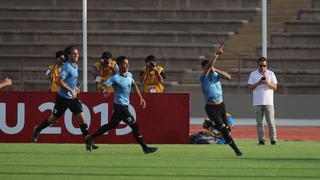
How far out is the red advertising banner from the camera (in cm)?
2561

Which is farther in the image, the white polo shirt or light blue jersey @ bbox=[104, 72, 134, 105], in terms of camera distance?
the white polo shirt

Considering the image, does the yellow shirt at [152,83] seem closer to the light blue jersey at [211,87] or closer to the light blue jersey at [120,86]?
the light blue jersey at [211,87]

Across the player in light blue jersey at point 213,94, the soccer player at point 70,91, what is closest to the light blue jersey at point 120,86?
the soccer player at point 70,91

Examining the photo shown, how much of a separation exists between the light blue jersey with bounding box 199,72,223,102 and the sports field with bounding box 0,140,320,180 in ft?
3.33

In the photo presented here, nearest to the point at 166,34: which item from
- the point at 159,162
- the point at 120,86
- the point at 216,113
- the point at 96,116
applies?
the point at 96,116

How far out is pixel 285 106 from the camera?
3656 cm

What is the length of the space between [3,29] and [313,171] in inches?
1015

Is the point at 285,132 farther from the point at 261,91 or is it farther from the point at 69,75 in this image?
the point at 69,75

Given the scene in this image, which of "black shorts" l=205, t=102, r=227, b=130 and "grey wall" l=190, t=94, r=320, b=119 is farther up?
"black shorts" l=205, t=102, r=227, b=130

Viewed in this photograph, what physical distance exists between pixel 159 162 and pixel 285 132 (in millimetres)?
12658

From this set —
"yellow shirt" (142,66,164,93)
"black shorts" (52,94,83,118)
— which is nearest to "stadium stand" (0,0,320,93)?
"yellow shirt" (142,66,164,93)

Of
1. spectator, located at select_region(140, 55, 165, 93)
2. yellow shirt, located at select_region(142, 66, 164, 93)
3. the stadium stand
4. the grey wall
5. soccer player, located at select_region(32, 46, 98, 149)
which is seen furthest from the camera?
the stadium stand

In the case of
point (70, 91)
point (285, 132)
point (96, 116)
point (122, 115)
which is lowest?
point (285, 132)

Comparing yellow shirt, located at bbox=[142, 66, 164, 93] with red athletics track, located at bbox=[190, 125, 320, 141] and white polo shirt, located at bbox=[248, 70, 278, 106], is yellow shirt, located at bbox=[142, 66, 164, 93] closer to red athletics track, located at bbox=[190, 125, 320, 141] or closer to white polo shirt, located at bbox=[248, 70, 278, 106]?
red athletics track, located at bbox=[190, 125, 320, 141]
